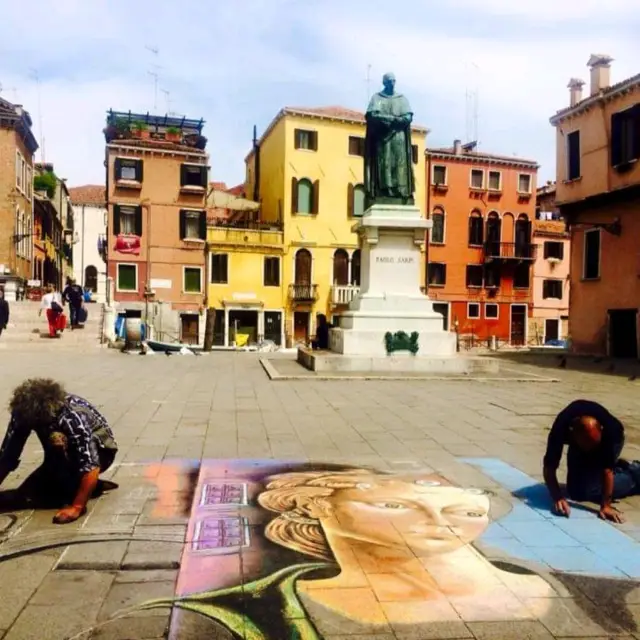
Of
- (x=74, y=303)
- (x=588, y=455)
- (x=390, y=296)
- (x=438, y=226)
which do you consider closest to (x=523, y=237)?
(x=438, y=226)

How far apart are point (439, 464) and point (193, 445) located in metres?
2.51

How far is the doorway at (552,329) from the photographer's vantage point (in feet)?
152

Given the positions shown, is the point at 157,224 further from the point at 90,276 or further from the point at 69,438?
the point at 69,438

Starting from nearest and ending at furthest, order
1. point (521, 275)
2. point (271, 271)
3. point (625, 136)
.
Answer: point (625, 136), point (271, 271), point (521, 275)

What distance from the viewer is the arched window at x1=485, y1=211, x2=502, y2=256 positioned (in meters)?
44.7

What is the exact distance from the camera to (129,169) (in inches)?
1535

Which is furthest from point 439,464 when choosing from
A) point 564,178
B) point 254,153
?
point 254,153

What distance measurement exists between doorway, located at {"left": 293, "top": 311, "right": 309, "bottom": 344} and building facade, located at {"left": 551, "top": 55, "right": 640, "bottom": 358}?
58.8 feet

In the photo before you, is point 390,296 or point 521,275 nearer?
point 390,296

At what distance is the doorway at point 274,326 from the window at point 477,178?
15.8 meters

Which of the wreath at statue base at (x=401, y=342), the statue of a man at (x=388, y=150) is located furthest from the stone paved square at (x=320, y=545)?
the statue of a man at (x=388, y=150)

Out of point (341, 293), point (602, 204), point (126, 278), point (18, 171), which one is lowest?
point (341, 293)

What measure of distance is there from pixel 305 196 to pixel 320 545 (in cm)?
3815

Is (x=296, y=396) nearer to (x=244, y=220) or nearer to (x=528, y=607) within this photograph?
(x=528, y=607)
